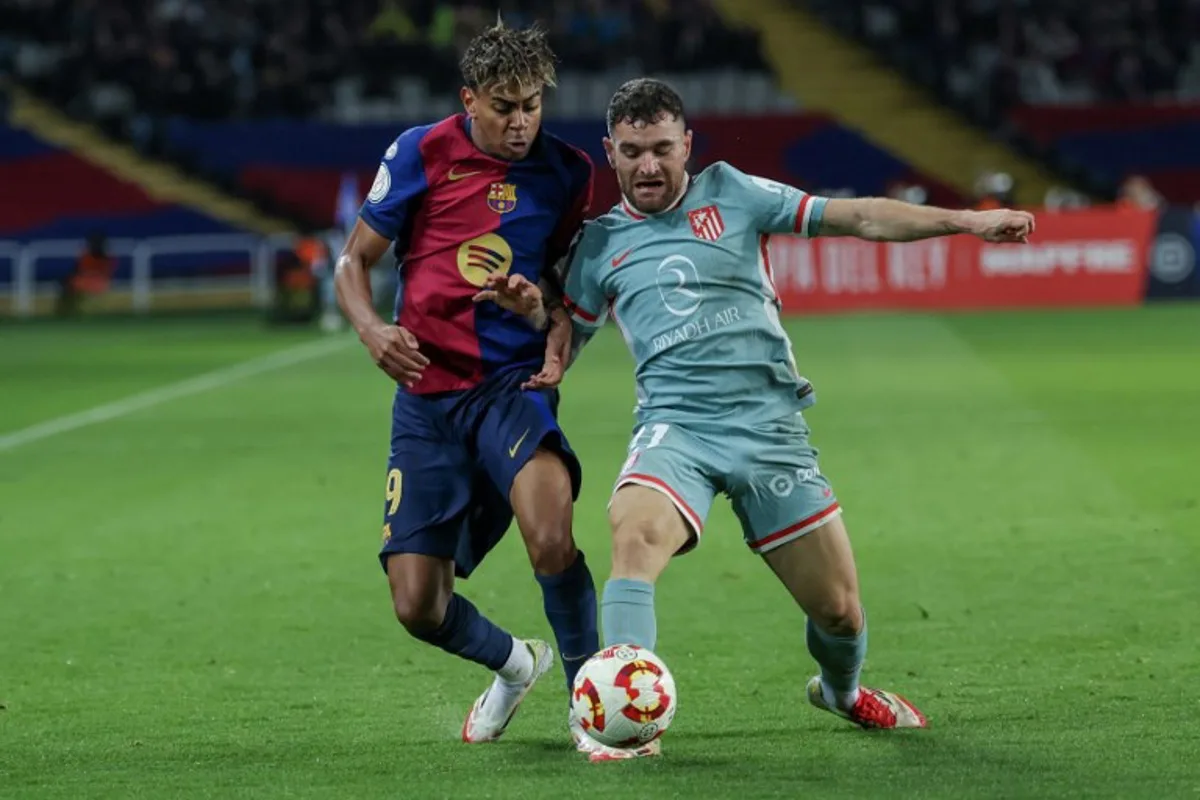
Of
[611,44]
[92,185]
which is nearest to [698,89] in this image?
[611,44]

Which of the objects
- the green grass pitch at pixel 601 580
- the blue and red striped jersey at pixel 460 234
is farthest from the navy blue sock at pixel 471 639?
the blue and red striped jersey at pixel 460 234

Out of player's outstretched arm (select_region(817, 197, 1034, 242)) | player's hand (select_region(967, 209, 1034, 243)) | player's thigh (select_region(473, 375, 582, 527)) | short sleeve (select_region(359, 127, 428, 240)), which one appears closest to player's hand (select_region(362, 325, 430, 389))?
player's thigh (select_region(473, 375, 582, 527))

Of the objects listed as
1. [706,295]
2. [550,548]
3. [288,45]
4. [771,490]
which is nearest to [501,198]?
[706,295]

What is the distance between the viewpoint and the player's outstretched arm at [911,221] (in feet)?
19.9

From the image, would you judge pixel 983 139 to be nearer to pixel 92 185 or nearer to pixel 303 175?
pixel 303 175

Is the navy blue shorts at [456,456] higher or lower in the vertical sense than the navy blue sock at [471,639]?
higher

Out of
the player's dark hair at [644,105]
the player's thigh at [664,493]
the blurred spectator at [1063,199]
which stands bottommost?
the blurred spectator at [1063,199]

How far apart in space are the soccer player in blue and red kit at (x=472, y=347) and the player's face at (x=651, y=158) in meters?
0.39

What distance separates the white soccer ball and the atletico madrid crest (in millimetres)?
1290

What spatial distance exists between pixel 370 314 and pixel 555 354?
1.86 feet

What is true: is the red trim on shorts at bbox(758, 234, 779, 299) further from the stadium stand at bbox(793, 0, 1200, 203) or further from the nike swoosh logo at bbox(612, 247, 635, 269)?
the stadium stand at bbox(793, 0, 1200, 203)

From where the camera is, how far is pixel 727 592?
931 cm

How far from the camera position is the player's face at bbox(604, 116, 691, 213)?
6.20m

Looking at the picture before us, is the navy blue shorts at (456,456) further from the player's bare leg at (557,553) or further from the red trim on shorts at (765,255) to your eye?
the red trim on shorts at (765,255)
